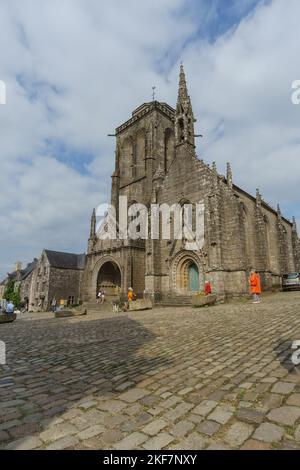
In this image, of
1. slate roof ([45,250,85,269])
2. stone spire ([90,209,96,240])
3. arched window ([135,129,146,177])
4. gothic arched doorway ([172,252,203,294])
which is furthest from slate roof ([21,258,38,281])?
gothic arched doorway ([172,252,203,294])

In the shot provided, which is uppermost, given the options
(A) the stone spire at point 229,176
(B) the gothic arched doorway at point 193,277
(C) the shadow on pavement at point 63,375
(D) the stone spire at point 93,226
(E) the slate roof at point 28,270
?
(A) the stone spire at point 229,176

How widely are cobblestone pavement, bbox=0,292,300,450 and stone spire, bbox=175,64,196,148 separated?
20.5m

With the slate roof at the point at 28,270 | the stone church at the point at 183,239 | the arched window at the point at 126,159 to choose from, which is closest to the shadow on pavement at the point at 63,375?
the stone church at the point at 183,239

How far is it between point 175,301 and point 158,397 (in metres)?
16.8

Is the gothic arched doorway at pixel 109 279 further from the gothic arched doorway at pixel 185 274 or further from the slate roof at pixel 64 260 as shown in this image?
the slate roof at pixel 64 260

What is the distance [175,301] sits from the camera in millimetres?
19500

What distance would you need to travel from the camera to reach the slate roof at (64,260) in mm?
40297

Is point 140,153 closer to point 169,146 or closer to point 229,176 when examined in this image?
point 169,146

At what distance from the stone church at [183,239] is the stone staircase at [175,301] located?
0.68 feet
